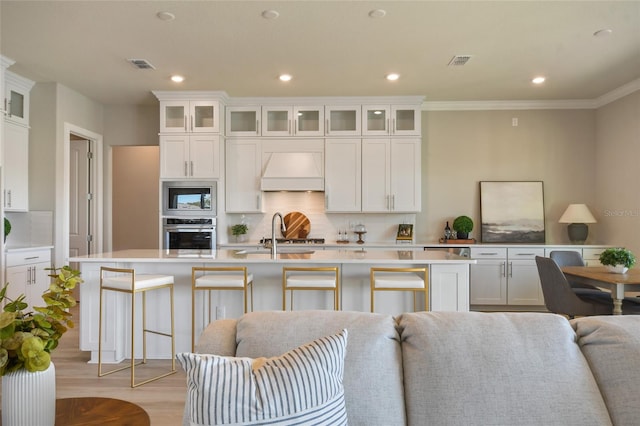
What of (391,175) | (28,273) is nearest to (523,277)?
(391,175)

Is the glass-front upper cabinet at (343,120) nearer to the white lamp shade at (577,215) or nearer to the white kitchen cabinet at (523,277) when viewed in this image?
the white kitchen cabinet at (523,277)

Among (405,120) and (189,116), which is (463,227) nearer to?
(405,120)

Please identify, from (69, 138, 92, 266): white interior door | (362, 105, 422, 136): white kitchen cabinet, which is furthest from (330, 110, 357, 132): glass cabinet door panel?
(69, 138, 92, 266): white interior door

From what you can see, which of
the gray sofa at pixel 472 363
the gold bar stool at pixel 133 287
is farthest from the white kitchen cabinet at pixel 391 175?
the gray sofa at pixel 472 363

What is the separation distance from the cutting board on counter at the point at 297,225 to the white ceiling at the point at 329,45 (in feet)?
5.60

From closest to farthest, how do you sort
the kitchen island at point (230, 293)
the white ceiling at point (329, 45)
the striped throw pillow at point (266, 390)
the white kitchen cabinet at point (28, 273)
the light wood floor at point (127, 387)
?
the striped throw pillow at point (266, 390), the light wood floor at point (127, 387), the white ceiling at point (329, 45), the kitchen island at point (230, 293), the white kitchen cabinet at point (28, 273)

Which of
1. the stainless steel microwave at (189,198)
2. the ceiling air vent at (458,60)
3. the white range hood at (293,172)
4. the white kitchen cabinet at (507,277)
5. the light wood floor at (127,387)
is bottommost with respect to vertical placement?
the light wood floor at (127,387)

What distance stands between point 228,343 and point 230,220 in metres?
4.90

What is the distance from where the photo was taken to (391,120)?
228 inches

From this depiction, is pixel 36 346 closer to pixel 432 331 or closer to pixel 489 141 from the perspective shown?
pixel 432 331

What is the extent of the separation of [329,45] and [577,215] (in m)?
3.92

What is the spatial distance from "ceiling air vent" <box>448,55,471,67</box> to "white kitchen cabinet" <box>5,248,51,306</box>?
474 centimetres

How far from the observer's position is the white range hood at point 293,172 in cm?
579

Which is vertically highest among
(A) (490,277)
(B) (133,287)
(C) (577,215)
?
(C) (577,215)
